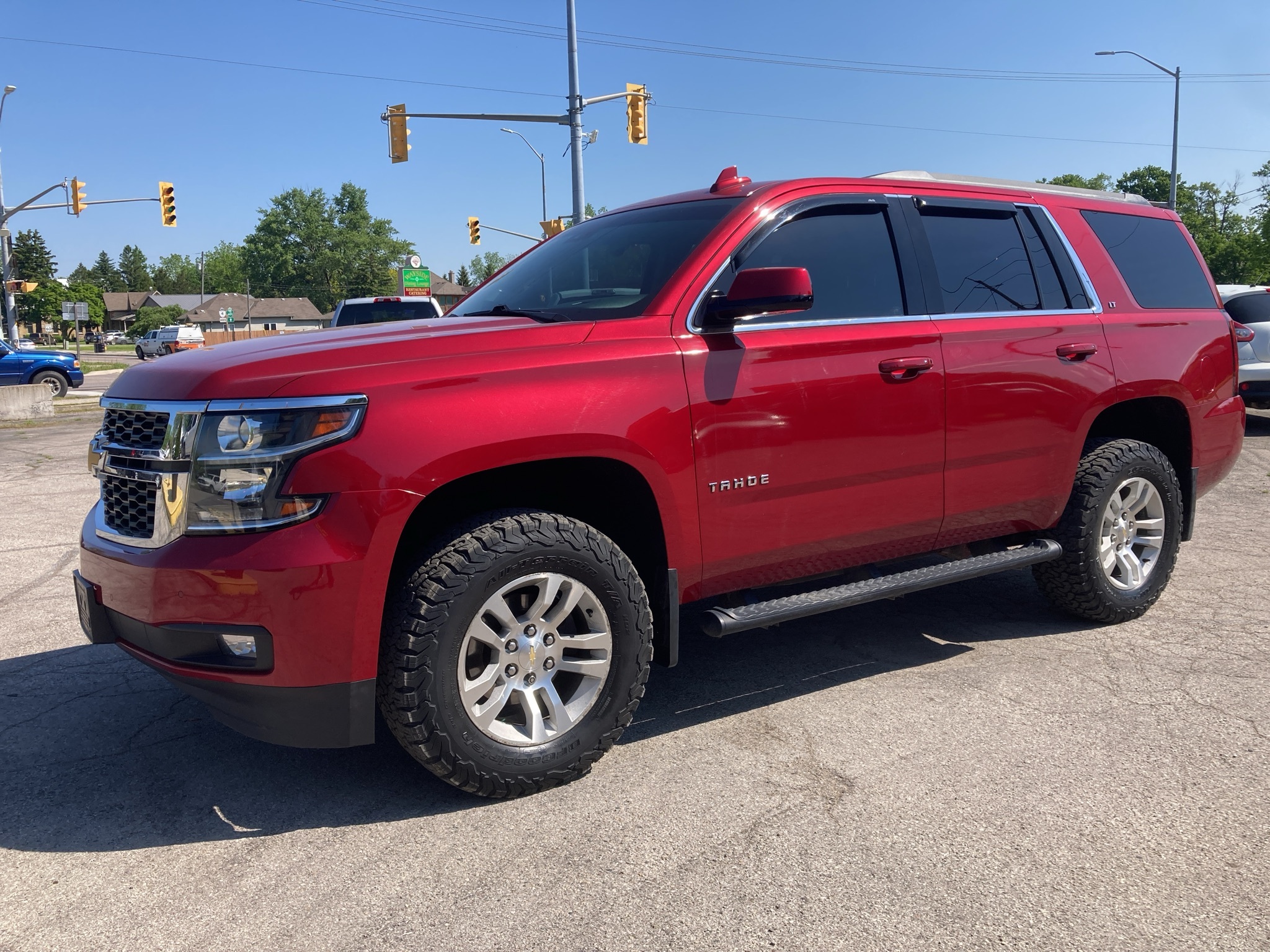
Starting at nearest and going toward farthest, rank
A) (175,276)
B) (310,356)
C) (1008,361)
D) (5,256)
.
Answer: (310,356) < (1008,361) < (5,256) < (175,276)

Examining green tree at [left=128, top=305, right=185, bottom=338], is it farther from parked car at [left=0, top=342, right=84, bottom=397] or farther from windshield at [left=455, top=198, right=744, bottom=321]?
windshield at [left=455, top=198, right=744, bottom=321]

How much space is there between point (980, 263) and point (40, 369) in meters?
22.8

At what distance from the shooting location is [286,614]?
111 inches

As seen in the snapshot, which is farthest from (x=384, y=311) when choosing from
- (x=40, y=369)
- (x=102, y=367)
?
(x=102, y=367)

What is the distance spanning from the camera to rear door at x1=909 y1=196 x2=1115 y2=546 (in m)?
4.18

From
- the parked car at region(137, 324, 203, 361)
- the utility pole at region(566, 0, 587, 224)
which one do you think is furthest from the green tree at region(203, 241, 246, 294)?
the utility pole at region(566, 0, 587, 224)

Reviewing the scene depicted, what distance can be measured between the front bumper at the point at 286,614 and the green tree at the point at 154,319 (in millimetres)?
Result: 115114

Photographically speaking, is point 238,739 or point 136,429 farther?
point 238,739

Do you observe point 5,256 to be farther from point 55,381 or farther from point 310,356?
point 310,356

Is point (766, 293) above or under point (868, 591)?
above

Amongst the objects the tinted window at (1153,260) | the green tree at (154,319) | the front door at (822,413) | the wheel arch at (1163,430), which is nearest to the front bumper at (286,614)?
the front door at (822,413)

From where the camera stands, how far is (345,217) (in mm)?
119188

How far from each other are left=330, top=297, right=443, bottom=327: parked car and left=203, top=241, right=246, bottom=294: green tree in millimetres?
158051

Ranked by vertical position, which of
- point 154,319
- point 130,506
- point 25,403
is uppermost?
point 154,319
